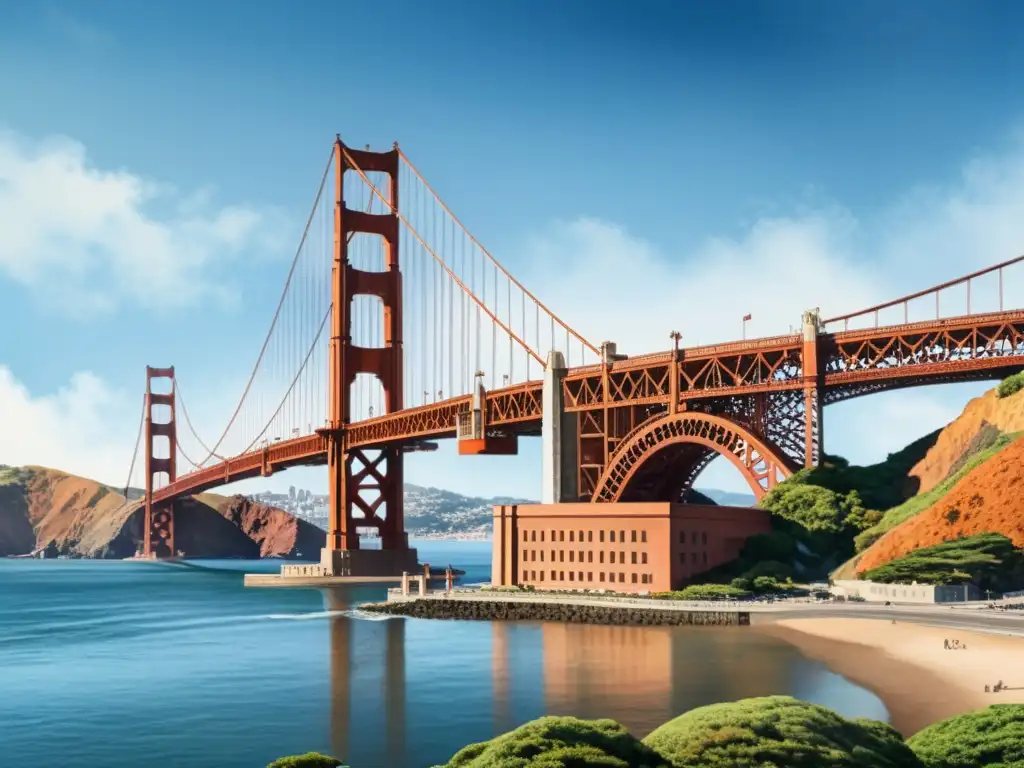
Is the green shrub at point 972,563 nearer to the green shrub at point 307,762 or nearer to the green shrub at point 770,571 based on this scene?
the green shrub at point 770,571

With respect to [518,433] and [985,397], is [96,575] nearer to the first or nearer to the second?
[518,433]

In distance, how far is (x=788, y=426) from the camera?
281ft

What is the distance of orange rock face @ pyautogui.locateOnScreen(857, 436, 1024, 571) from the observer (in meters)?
65.9

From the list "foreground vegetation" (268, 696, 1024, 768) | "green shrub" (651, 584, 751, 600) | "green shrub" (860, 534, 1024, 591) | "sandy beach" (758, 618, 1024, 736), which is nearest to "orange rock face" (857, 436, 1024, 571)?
"green shrub" (860, 534, 1024, 591)

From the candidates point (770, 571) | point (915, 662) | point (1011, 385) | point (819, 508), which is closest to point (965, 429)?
point (1011, 385)

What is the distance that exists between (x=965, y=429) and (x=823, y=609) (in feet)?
80.2

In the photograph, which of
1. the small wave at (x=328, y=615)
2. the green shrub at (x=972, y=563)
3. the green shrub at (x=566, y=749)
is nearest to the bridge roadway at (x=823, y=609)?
the green shrub at (x=972, y=563)

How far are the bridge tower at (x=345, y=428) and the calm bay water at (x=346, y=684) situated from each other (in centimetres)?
4001

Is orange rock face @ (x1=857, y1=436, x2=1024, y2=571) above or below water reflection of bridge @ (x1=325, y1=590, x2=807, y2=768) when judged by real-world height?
above

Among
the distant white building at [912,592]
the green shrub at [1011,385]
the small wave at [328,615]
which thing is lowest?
the small wave at [328,615]

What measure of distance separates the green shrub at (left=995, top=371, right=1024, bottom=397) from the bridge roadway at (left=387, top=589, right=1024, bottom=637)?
64.3ft

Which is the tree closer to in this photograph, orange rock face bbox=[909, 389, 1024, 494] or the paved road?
orange rock face bbox=[909, 389, 1024, 494]

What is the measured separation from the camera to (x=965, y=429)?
81688 millimetres

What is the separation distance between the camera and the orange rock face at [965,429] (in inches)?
2980
